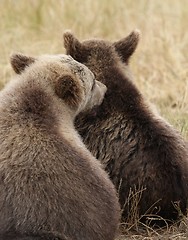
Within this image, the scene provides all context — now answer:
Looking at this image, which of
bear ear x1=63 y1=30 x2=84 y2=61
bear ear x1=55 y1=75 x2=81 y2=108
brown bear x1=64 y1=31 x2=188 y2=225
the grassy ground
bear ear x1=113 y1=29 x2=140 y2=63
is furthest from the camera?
the grassy ground

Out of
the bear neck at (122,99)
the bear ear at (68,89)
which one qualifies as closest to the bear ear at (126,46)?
the bear neck at (122,99)

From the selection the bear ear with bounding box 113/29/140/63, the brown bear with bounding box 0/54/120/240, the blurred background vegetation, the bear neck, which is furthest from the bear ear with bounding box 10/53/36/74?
the blurred background vegetation

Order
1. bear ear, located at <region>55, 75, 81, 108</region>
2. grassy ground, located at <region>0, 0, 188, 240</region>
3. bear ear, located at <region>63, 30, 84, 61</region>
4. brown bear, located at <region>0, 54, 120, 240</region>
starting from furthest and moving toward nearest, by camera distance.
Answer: grassy ground, located at <region>0, 0, 188, 240</region> < bear ear, located at <region>63, 30, 84, 61</region> < bear ear, located at <region>55, 75, 81, 108</region> < brown bear, located at <region>0, 54, 120, 240</region>

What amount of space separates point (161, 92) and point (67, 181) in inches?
175

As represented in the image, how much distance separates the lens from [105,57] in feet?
20.6

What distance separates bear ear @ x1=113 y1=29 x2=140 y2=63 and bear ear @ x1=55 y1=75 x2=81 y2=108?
921 mm

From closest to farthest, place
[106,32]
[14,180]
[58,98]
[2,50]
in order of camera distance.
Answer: [14,180] < [58,98] < [2,50] < [106,32]

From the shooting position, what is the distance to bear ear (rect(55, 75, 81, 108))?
548cm

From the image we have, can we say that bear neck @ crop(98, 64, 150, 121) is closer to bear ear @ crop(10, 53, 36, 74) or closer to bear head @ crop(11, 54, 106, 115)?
bear head @ crop(11, 54, 106, 115)

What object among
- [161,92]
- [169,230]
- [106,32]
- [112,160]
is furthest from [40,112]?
[106,32]

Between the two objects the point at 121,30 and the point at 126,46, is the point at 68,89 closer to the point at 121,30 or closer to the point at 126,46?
the point at 126,46

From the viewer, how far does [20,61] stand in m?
5.95

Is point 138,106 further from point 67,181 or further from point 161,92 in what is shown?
point 161,92

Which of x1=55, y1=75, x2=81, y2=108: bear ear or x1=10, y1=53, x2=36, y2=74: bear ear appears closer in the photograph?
x1=55, y1=75, x2=81, y2=108: bear ear
